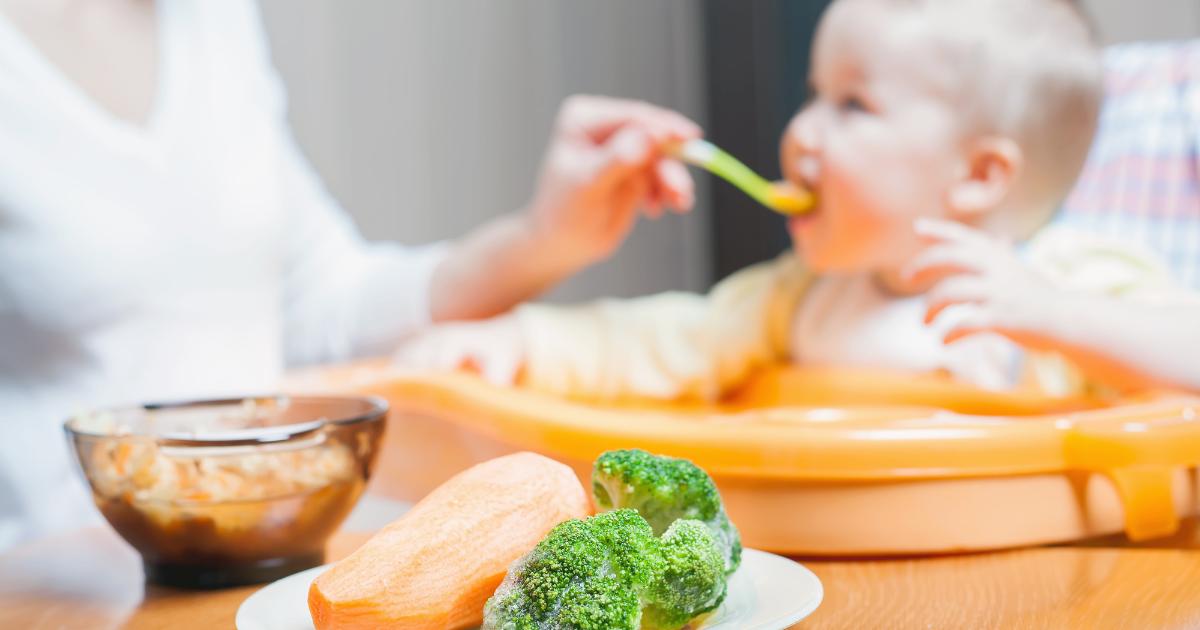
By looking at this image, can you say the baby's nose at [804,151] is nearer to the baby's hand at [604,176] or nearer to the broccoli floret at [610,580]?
the baby's hand at [604,176]

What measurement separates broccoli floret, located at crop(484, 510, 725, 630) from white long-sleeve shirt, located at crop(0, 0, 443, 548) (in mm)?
670

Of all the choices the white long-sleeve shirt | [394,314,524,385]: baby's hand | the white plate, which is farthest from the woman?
the white plate

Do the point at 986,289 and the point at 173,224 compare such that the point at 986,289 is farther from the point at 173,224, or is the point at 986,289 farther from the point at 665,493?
the point at 173,224

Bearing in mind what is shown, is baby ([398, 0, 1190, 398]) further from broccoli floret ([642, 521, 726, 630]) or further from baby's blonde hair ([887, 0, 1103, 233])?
broccoli floret ([642, 521, 726, 630])

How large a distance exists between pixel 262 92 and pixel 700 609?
36.4 inches

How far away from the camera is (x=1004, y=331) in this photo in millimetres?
764

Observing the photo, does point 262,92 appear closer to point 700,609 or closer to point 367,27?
point 367,27

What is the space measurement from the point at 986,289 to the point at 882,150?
0.25 meters

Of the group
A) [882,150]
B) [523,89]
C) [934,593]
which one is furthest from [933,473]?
[523,89]

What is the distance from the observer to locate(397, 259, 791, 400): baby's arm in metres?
1.01

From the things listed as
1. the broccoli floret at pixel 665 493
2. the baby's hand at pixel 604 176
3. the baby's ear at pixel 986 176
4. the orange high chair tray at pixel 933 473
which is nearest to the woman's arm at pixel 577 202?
the baby's hand at pixel 604 176

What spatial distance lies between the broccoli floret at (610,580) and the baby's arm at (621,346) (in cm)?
57

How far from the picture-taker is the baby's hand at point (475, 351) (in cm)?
98

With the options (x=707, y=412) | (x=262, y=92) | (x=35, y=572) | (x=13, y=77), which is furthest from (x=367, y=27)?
(x=35, y=572)
